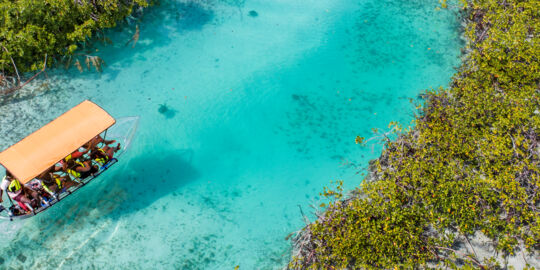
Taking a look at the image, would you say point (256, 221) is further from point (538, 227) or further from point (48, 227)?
point (538, 227)

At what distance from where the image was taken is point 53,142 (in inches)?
405

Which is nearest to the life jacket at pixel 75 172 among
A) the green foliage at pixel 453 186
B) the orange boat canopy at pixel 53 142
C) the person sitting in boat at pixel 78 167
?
the person sitting in boat at pixel 78 167

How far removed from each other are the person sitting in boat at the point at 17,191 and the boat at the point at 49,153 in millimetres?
115

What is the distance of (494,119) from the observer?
12.1 meters

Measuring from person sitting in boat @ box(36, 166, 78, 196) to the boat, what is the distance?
6cm

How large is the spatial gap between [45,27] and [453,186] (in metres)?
15.4

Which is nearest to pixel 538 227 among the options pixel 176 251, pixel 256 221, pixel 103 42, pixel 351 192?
pixel 351 192

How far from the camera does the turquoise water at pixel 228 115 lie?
36.0 feet

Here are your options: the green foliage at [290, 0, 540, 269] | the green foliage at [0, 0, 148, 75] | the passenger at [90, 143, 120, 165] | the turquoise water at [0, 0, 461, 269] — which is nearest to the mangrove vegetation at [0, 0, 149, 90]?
the green foliage at [0, 0, 148, 75]

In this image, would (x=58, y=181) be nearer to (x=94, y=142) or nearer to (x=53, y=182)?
(x=53, y=182)

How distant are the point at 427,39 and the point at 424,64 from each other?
180 centimetres

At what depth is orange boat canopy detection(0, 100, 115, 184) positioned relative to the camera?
977 centimetres

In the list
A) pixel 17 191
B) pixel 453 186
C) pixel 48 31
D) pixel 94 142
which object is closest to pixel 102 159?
pixel 94 142

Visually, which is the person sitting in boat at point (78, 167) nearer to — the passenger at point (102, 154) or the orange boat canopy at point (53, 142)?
the passenger at point (102, 154)
